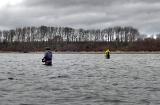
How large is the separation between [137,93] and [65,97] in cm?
402

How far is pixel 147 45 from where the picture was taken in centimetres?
17475

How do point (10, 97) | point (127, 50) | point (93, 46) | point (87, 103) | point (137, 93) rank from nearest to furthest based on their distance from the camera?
point (87, 103) → point (10, 97) → point (137, 93) → point (127, 50) → point (93, 46)

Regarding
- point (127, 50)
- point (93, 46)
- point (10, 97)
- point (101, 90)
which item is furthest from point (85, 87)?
point (93, 46)

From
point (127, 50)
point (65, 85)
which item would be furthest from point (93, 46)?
point (65, 85)

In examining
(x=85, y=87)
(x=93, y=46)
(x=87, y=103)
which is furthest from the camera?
(x=93, y=46)

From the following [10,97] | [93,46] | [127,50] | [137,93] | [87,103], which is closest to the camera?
[87,103]

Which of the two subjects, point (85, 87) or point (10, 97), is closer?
point (10, 97)

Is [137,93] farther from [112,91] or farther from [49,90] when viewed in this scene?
[49,90]

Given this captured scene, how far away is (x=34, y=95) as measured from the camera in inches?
745

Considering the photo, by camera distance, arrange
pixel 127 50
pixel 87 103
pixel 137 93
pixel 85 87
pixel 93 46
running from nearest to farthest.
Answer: pixel 87 103 < pixel 137 93 < pixel 85 87 < pixel 127 50 < pixel 93 46

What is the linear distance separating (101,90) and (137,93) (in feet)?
7.28

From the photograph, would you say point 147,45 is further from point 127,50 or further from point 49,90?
point 49,90

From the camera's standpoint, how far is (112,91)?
20.7 metres

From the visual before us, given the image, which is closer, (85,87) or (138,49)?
(85,87)
